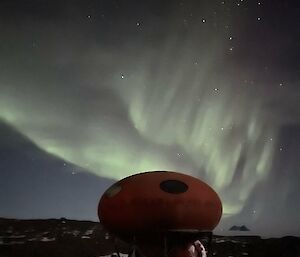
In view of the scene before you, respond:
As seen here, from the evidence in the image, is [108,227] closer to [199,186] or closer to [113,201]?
[113,201]

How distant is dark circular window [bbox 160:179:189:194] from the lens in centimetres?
864

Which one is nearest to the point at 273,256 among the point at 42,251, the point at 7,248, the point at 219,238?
the point at 219,238

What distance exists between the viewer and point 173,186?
28.7 ft

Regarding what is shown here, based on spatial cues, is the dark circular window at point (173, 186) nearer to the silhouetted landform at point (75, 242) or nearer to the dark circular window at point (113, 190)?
the dark circular window at point (113, 190)

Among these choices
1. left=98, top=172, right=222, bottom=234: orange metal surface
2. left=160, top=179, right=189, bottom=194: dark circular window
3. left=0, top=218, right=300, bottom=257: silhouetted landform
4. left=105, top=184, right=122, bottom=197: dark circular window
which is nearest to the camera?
left=98, top=172, right=222, bottom=234: orange metal surface

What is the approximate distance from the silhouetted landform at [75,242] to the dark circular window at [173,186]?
11445 millimetres

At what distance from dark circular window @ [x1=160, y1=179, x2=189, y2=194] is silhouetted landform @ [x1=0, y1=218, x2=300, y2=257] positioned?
11.4m

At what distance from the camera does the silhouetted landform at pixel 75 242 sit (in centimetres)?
2061

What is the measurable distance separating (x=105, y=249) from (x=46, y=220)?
16.7 ft

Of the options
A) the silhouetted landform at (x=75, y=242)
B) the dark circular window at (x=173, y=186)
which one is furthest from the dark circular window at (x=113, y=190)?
the silhouetted landform at (x=75, y=242)

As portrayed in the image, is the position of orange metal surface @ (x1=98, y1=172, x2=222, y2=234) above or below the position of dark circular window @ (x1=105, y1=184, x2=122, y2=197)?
below

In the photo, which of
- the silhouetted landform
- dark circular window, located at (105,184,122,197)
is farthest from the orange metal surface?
the silhouetted landform

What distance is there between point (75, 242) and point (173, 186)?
15001 mm

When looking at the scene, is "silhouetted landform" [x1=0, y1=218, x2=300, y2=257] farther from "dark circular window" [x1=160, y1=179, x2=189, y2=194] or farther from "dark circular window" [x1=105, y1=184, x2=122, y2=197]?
"dark circular window" [x1=160, y1=179, x2=189, y2=194]
